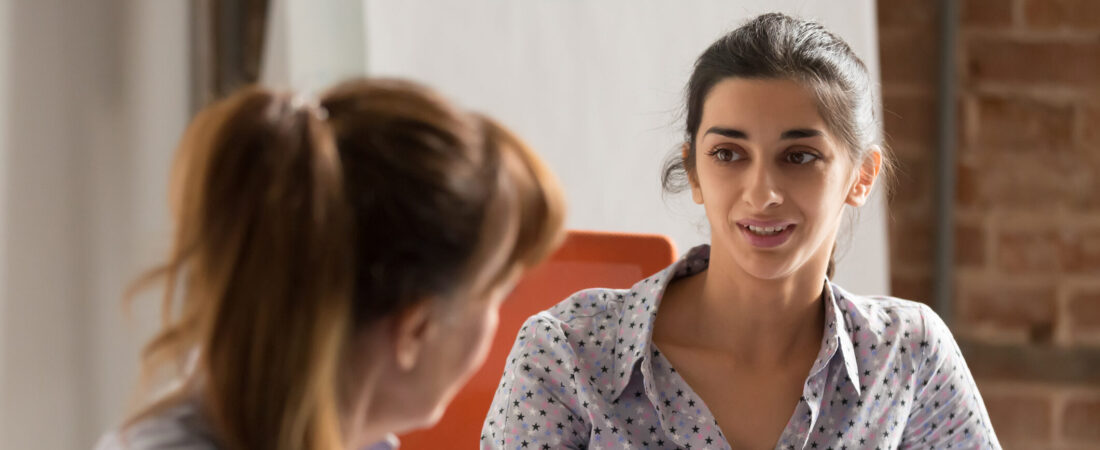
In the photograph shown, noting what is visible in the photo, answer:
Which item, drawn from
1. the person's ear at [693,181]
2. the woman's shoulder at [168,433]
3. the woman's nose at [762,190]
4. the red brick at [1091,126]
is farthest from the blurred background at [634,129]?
the woman's shoulder at [168,433]

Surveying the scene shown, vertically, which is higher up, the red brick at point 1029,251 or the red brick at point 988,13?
the red brick at point 988,13

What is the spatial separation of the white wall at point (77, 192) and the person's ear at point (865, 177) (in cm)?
76

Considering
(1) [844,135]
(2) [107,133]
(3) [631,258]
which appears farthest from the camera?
(2) [107,133]

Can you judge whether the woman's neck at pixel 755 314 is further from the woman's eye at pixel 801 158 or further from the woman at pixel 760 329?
the woman's eye at pixel 801 158

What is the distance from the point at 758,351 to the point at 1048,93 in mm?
1038

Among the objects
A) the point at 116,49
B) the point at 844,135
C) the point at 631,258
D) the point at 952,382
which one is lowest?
the point at 952,382

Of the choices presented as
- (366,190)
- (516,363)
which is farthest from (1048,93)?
(366,190)

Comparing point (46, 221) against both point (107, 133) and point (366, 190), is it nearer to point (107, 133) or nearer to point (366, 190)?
point (107, 133)

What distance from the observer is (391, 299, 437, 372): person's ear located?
0.67 metres

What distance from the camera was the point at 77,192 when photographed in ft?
5.05

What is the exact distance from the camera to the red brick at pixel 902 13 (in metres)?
1.98

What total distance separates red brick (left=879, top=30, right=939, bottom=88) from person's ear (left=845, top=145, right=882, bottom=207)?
2.69 ft

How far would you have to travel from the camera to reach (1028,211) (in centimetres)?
196

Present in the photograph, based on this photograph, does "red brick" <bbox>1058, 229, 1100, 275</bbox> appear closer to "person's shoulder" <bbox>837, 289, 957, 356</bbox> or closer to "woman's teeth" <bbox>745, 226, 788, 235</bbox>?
"person's shoulder" <bbox>837, 289, 957, 356</bbox>
